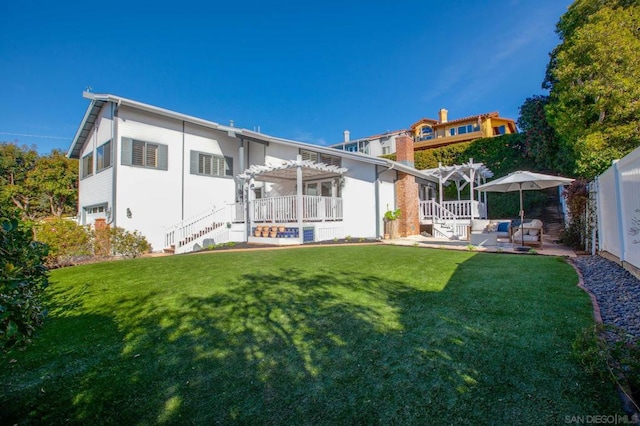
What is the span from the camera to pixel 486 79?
63.0 feet

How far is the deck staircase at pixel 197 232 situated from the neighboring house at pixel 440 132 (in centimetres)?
2389

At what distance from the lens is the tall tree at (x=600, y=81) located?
12516mm

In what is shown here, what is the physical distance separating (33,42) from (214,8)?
28.8ft

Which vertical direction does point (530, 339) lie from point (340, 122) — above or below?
below

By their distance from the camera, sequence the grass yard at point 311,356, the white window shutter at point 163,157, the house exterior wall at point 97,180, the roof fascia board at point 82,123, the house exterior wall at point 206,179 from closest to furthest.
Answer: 1. the grass yard at point 311,356
2. the house exterior wall at point 97,180
3. the white window shutter at point 163,157
4. the roof fascia board at point 82,123
5. the house exterior wall at point 206,179

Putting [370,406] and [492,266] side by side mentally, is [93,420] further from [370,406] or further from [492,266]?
[492,266]

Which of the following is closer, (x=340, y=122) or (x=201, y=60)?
(x=201, y=60)

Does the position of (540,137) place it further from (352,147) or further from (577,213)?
(352,147)

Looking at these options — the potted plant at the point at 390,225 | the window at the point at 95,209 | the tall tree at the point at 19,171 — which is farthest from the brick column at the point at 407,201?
the tall tree at the point at 19,171

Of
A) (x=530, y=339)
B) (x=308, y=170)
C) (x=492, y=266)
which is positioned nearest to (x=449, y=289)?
(x=530, y=339)

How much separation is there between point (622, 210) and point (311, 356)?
21.3ft

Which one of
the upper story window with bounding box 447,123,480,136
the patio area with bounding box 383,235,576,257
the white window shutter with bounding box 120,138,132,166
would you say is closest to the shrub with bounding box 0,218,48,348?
the patio area with bounding box 383,235,576,257

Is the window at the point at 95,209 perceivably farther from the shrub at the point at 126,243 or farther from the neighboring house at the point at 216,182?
the shrub at the point at 126,243

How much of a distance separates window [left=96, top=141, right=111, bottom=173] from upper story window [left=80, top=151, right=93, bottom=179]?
1.25 metres
